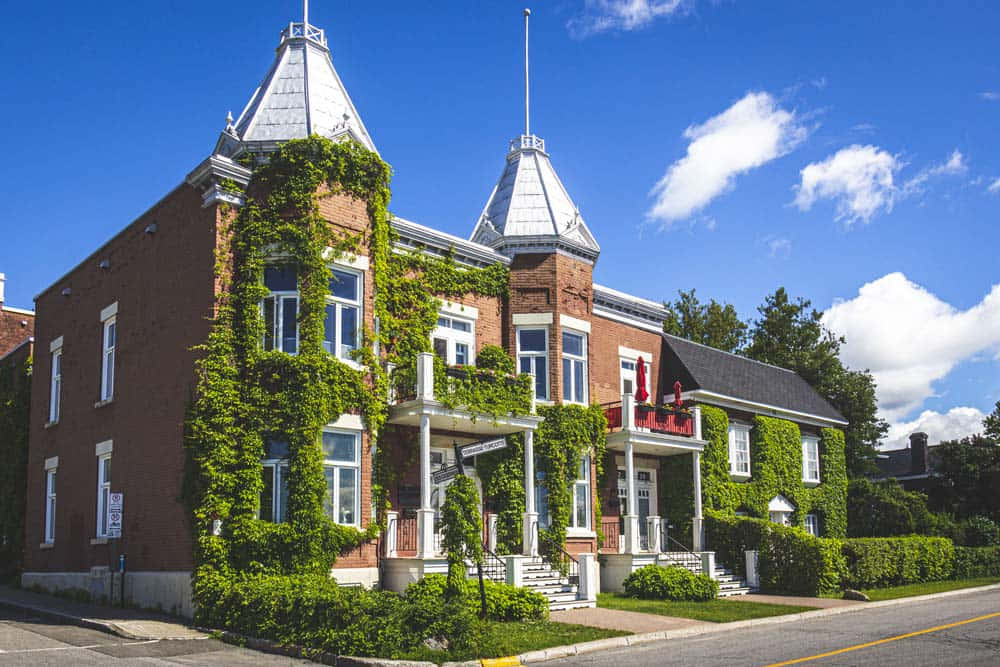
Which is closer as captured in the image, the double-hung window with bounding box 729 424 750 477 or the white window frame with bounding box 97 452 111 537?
the white window frame with bounding box 97 452 111 537

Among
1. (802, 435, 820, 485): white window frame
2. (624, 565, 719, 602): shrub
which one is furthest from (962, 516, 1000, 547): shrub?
(624, 565, 719, 602): shrub

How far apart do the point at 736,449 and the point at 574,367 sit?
9.02 m

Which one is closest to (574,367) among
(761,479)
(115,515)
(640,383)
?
(640,383)

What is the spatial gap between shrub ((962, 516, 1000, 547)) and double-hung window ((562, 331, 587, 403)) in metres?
19.8

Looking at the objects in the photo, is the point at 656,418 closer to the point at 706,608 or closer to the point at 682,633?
the point at 706,608

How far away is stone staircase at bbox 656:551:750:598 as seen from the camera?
25.5 meters

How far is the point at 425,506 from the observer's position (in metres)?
20.8

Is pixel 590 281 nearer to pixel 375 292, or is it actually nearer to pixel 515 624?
pixel 375 292

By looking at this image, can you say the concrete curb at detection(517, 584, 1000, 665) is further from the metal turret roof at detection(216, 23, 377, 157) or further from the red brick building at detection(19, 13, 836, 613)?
the metal turret roof at detection(216, 23, 377, 157)

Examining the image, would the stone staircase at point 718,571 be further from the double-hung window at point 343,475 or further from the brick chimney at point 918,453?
the brick chimney at point 918,453

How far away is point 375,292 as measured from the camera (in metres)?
22.2

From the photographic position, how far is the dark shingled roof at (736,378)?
1251 inches

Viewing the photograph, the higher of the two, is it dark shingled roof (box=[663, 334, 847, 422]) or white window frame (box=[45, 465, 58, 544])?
dark shingled roof (box=[663, 334, 847, 422])

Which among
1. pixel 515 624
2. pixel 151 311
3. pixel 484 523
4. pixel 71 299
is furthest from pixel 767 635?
pixel 71 299
